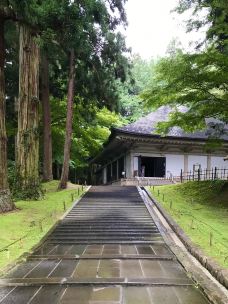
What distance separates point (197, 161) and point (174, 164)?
183 centimetres

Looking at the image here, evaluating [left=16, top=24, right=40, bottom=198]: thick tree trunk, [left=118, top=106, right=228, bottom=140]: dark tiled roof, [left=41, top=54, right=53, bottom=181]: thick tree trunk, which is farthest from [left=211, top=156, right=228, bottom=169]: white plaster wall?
[left=16, top=24, right=40, bottom=198]: thick tree trunk

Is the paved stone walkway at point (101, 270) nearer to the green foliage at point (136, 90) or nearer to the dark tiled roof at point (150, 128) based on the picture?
the dark tiled roof at point (150, 128)

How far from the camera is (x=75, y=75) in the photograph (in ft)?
73.5

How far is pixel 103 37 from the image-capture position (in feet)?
68.1

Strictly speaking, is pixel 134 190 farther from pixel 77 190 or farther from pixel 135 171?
pixel 135 171

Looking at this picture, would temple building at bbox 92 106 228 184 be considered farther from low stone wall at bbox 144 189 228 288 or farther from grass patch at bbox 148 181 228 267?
low stone wall at bbox 144 189 228 288

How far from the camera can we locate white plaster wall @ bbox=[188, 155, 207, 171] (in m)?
28.6

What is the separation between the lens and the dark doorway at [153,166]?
28.3 meters

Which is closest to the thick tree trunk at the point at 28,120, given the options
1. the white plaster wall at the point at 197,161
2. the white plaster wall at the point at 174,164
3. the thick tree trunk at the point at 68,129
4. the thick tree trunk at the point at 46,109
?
the thick tree trunk at the point at 68,129

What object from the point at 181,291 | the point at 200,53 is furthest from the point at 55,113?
the point at 181,291

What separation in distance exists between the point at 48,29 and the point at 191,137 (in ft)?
57.3

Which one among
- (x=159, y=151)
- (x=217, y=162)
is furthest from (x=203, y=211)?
(x=217, y=162)

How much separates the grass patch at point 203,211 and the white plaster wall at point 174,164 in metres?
7.45

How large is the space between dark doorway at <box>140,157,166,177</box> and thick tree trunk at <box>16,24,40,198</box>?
39.9 feet
